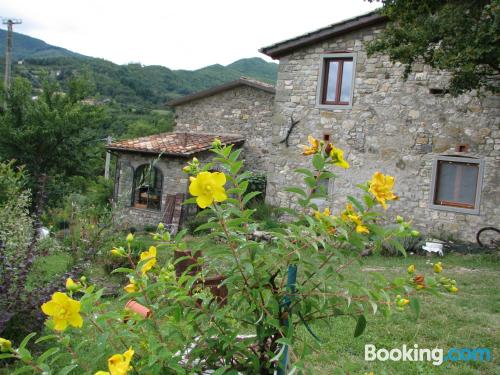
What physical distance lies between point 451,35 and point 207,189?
7099mm

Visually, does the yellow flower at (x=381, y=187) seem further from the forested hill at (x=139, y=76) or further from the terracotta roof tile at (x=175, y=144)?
the forested hill at (x=139, y=76)

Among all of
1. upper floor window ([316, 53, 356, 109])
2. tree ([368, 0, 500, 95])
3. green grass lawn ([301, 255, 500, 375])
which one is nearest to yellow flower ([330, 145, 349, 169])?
green grass lawn ([301, 255, 500, 375])

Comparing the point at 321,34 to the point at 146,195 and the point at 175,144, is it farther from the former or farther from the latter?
the point at 146,195

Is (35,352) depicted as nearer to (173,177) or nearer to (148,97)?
(173,177)

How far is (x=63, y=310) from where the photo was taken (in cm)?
146

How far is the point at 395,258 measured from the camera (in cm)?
905

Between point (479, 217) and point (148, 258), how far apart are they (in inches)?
387

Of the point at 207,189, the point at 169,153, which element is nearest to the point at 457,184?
the point at 169,153

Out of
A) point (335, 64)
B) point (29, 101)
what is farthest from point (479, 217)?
point (29, 101)

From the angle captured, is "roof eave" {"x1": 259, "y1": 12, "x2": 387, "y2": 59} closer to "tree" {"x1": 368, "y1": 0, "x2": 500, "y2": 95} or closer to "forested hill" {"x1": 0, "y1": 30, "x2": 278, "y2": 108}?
"tree" {"x1": 368, "y1": 0, "x2": 500, "y2": 95}

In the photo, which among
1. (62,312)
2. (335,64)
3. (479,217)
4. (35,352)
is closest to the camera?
(62,312)

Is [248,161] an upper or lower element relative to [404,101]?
lower

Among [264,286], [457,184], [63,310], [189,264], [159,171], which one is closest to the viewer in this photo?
[63,310]

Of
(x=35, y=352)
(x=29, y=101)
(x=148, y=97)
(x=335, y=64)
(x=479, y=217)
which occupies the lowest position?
(x=35, y=352)
